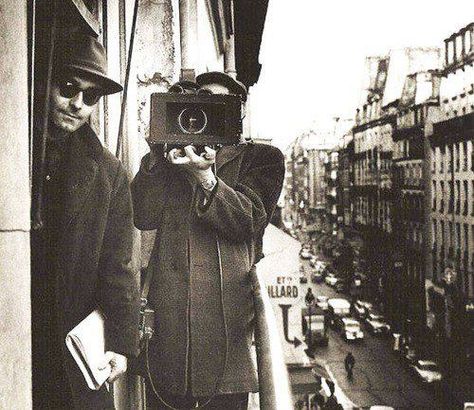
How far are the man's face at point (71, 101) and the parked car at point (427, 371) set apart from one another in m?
21.2

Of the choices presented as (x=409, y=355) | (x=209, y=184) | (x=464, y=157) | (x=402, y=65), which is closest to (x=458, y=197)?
(x=464, y=157)

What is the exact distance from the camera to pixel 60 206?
171 centimetres

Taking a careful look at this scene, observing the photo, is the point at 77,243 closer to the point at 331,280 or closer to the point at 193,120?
the point at 193,120

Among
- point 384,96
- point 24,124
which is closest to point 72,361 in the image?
point 24,124

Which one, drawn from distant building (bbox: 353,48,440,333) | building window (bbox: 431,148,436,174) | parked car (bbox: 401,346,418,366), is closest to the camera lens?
parked car (bbox: 401,346,418,366)

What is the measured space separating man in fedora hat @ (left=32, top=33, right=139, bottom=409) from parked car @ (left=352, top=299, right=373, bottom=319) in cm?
3125

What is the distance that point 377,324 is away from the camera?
2952 cm

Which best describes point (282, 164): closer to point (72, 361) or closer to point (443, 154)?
point (72, 361)

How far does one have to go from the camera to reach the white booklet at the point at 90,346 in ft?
5.63

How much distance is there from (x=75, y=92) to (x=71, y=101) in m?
0.03

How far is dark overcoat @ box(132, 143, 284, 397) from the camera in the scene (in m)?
2.55

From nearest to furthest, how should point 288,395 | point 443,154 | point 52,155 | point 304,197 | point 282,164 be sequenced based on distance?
point 288,395
point 52,155
point 282,164
point 443,154
point 304,197

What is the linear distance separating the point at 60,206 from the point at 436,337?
86.2 ft

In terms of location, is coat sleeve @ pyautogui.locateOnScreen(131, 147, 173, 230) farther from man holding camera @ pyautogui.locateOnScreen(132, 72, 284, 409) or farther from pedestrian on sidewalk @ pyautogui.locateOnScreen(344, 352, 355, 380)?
pedestrian on sidewalk @ pyautogui.locateOnScreen(344, 352, 355, 380)
